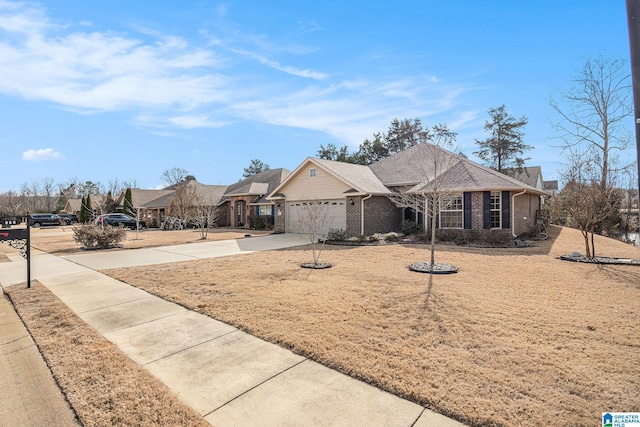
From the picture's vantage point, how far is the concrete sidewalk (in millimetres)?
2889

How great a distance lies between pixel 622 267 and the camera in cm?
970

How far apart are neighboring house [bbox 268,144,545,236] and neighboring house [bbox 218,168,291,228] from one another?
436 centimetres

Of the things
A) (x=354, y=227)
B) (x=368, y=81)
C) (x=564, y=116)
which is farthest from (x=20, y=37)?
(x=564, y=116)

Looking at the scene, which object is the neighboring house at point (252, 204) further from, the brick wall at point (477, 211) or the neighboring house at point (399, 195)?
the brick wall at point (477, 211)

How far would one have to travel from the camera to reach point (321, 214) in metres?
20.3

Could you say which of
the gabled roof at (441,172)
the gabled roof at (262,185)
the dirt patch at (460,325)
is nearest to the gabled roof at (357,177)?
the gabled roof at (441,172)

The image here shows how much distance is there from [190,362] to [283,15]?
979 centimetres

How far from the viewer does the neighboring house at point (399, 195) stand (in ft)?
52.1

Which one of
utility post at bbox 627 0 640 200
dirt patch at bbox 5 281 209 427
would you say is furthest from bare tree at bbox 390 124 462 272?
dirt patch at bbox 5 281 209 427

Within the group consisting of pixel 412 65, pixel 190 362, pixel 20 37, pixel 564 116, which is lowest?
pixel 190 362

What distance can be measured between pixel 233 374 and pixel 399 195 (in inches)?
601

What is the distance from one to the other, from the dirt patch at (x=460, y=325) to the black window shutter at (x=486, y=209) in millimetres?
5886

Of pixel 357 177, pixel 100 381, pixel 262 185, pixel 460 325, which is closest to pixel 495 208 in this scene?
pixel 357 177

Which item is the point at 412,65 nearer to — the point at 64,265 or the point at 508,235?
the point at 508,235
